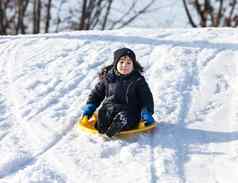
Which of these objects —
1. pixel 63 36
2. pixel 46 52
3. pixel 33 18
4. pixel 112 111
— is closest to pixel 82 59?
pixel 46 52

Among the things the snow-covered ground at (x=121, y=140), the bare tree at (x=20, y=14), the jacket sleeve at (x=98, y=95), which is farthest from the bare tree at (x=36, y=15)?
the jacket sleeve at (x=98, y=95)

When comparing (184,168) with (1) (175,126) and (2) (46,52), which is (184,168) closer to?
(1) (175,126)

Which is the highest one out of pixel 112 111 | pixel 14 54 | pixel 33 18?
pixel 112 111

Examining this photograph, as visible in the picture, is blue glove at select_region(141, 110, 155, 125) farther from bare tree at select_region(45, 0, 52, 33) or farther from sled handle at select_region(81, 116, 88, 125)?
bare tree at select_region(45, 0, 52, 33)

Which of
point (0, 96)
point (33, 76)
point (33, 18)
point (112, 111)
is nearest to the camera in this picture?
point (112, 111)

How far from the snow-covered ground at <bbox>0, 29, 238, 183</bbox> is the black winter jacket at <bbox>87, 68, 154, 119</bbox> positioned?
283 millimetres

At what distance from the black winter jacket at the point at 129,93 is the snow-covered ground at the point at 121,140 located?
0.28m

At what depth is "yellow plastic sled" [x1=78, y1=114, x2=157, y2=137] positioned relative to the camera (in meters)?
5.26

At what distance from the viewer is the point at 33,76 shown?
7160 millimetres

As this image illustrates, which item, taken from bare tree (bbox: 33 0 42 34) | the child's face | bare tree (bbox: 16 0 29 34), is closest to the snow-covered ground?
the child's face

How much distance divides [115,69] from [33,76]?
2018 mm

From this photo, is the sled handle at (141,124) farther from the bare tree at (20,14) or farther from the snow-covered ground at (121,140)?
the bare tree at (20,14)

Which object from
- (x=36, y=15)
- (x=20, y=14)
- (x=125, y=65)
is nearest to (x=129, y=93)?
(x=125, y=65)

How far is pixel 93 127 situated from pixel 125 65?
64cm
